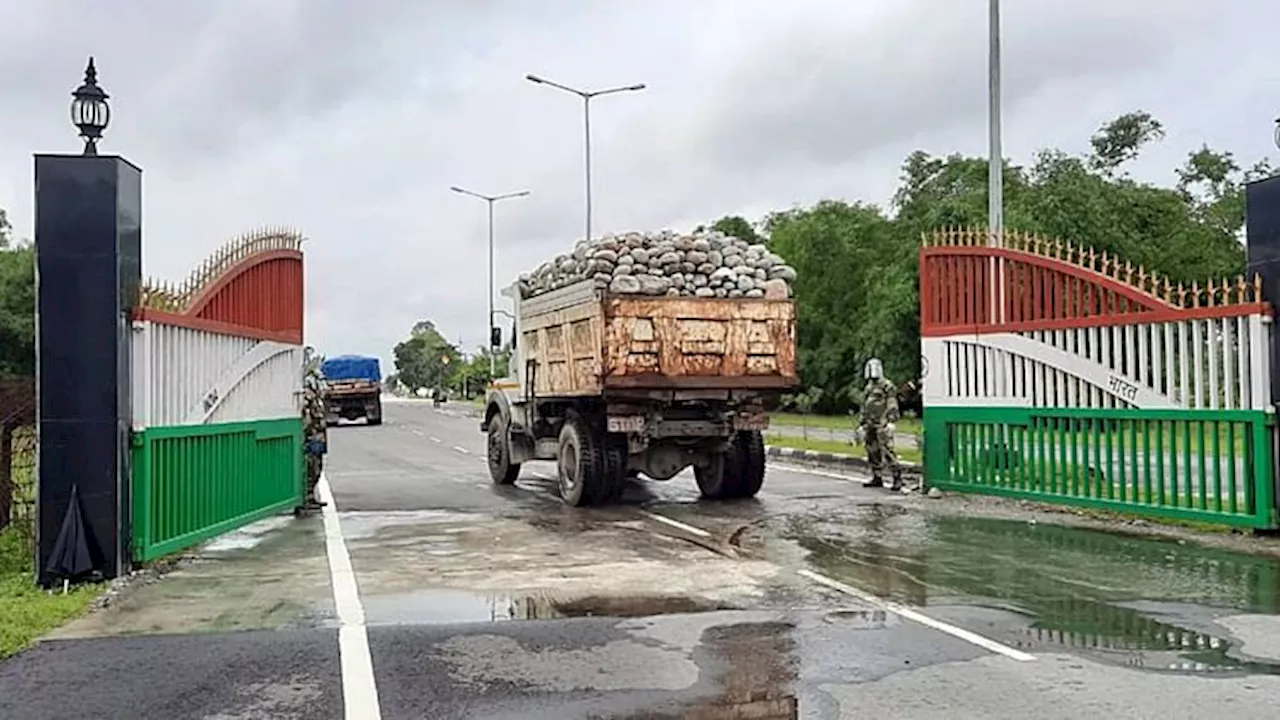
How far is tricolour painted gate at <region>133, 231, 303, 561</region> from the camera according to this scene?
32.2ft

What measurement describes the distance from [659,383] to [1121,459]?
488 centimetres

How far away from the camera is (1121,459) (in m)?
12.6

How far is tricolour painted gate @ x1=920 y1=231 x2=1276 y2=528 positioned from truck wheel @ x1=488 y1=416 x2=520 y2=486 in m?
5.95

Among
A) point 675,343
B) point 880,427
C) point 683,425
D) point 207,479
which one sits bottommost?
point 207,479

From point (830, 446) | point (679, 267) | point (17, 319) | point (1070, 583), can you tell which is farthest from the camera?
point (17, 319)

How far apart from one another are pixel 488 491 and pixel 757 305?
5177mm

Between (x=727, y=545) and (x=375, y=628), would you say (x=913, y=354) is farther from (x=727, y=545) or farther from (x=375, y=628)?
(x=375, y=628)

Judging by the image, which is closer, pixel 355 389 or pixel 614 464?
pixel 614 464

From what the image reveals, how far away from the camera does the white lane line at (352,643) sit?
579cm

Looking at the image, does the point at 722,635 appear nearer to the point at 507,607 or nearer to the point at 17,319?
the point at 507,607

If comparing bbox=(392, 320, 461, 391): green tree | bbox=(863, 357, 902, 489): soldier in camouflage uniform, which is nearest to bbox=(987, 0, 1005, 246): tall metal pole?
bbox=(863, 357, 902, 489): soldier in camouflage uniform

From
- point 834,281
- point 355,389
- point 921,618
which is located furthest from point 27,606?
point 834,281

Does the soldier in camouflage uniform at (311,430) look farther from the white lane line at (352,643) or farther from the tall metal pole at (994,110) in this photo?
the tall metal pole at (994,110)

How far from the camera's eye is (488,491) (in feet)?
56.0
